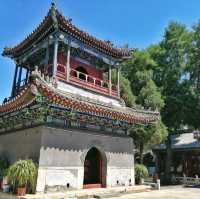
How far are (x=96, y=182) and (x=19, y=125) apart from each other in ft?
18.1

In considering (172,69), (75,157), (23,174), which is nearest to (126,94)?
(172,69)

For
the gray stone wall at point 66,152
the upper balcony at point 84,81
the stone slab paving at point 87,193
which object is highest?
the upper balcony at point 84,81

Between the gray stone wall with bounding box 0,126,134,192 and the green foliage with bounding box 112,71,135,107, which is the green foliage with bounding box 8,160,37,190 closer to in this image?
the gray stone wall with bounding box 0,126,134,192

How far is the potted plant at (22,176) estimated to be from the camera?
10.8 meters

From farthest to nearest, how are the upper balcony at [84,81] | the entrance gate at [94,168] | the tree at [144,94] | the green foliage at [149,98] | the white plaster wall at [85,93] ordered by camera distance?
1. the green foliage at [149,98]
2. the tree at [144,94]
3. the entrance gate at [94,168]
4. the upper balcony at [84,81]
5. the white plaster wall at [85,93]

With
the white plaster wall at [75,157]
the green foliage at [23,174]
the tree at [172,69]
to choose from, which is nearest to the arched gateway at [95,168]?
the white plaster wall at [75,157]

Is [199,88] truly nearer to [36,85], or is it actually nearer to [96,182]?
[96,182]

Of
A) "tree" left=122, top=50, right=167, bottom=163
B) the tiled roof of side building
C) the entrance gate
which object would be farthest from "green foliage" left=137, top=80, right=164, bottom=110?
the entrance gate

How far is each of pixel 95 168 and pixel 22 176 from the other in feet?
17.4

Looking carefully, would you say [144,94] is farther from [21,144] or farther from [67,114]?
[21,144]

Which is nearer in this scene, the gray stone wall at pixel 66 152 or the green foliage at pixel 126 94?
the gray stone wall at pixel 66 152

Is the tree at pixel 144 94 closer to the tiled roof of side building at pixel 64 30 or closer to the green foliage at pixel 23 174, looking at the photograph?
the tiled roof of side building at pixel 64 30

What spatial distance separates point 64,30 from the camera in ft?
46.4

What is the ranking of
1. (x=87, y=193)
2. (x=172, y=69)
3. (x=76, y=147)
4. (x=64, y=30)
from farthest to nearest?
(x=172, y=69)
(x=64, y=30)
(x=76, y=147)
(x=87, y=193)
